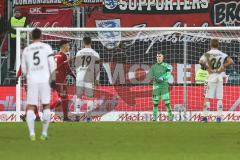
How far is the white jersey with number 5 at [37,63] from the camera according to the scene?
14750 millimetres

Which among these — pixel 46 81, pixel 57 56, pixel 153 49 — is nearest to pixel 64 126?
pixel 57 56

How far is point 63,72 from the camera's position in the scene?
70.4 ft

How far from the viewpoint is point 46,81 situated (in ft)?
48.5

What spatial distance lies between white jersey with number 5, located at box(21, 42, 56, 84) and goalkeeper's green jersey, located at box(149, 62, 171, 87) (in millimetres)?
7662

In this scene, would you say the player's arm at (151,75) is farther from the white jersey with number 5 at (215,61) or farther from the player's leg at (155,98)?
the white jersey with number 5 at (215,61)

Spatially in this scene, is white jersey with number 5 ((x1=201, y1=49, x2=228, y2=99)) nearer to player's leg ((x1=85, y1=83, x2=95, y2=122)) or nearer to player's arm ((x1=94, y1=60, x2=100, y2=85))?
player's arm ((x1=94, y1=60, x2=100, y2=85))

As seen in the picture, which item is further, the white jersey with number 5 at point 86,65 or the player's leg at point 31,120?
the white jersey with number 5 at point 86,65

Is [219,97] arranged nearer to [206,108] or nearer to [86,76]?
[206,108]

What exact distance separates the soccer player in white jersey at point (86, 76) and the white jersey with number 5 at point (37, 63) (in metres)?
6.73

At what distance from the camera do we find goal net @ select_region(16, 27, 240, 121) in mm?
22516

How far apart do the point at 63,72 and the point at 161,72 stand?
281cm

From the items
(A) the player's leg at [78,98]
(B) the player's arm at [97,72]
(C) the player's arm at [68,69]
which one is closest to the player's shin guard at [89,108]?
(A) the player's leg at [78,98]

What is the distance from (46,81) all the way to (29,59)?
53cm

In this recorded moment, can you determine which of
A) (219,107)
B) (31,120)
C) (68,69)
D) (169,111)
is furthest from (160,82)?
(31,120)
